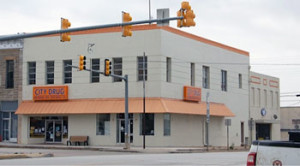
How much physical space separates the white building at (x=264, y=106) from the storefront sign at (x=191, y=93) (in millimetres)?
13042

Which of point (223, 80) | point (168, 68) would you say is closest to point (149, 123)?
point (168, 68)

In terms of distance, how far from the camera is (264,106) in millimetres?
61281

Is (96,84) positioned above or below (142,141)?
above

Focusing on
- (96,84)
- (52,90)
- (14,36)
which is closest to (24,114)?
(52,90)

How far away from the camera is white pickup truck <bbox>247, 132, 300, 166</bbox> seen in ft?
26.0

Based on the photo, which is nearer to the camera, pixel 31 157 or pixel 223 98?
pixel 31 157

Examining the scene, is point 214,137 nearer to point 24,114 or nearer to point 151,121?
point 151,121

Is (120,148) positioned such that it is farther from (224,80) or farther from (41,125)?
(224,80)

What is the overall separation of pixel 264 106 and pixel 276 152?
54516mm

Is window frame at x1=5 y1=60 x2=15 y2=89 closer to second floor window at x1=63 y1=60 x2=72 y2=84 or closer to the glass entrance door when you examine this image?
the glass entrance door

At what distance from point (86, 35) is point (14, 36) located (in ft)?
87.0

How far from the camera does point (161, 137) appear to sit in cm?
4153

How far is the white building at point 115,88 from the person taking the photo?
41969 millimetres

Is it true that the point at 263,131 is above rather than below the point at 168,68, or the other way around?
below
